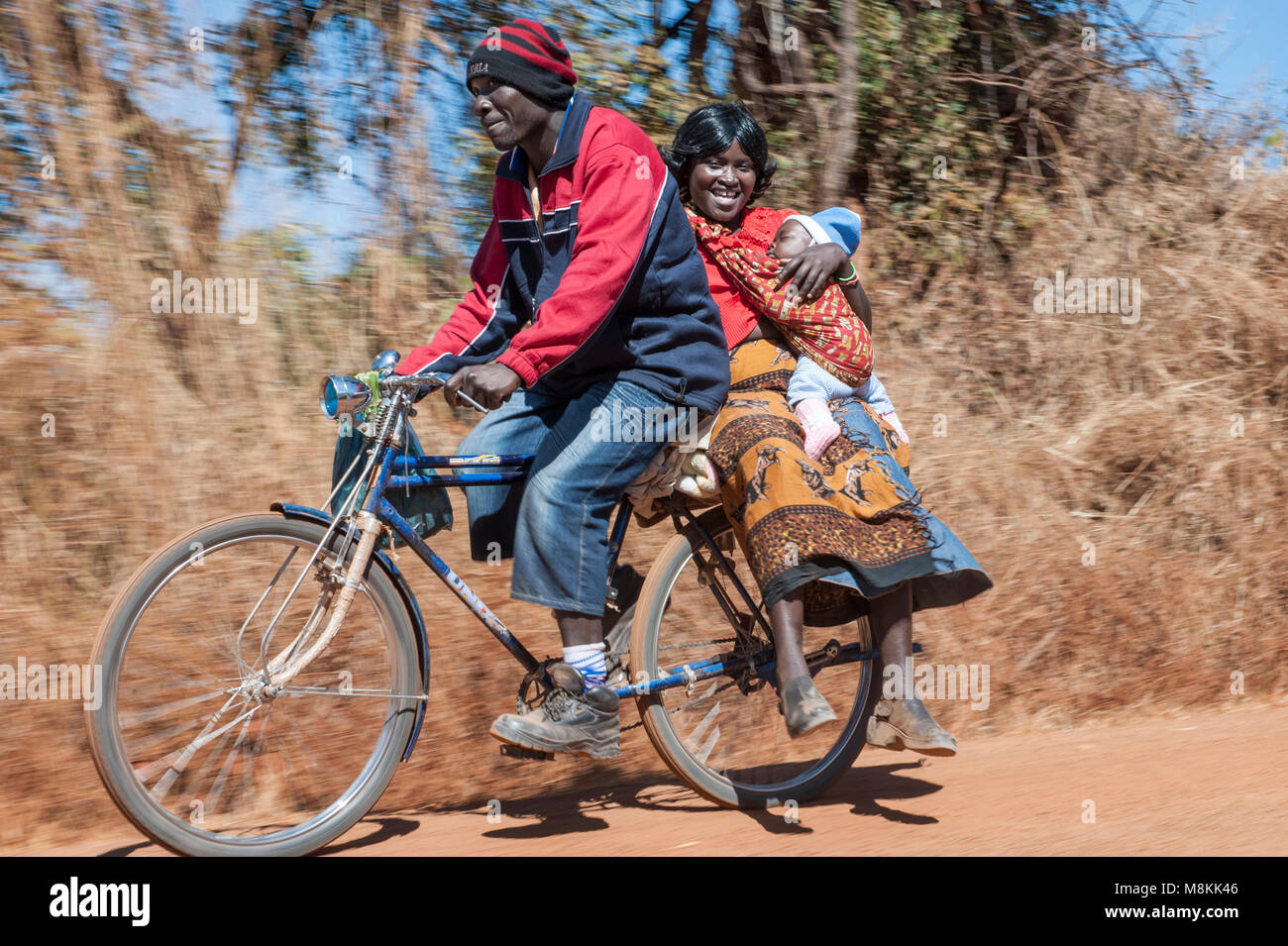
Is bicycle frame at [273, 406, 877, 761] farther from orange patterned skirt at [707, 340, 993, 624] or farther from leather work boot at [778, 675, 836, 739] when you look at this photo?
leather work boot at [778, 675, 836, 739]

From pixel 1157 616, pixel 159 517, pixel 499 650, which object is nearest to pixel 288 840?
pixel 499 650

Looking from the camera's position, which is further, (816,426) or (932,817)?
(932,817)

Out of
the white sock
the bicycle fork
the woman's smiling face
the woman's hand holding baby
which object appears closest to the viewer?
the bicycle fork

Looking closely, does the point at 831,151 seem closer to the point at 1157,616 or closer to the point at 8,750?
the point at 1157,616

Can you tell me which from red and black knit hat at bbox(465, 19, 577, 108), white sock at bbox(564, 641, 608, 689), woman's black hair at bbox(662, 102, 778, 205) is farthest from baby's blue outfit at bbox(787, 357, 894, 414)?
red and black knit hat at bbox(465, 19, 577, 108)

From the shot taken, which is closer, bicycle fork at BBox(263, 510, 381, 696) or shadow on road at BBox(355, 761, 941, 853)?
bicycle fork at BBox(263, 510, 381, 696)

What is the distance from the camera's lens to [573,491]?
130 inches

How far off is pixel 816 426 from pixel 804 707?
2.92 feet

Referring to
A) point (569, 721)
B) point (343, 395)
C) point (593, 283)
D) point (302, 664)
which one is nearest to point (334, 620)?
point (302, 664)

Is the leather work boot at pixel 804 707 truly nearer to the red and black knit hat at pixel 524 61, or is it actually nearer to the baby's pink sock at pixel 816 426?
the baby's pink sock at pixel 816 426

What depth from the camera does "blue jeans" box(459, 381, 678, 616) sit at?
3.29 metres

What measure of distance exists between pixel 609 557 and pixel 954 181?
6.15m

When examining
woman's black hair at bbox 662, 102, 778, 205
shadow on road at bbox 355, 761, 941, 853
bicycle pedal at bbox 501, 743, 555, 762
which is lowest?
shadow on road at bbox 355, 761, 941, 853

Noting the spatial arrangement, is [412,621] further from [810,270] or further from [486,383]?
[810,270]
